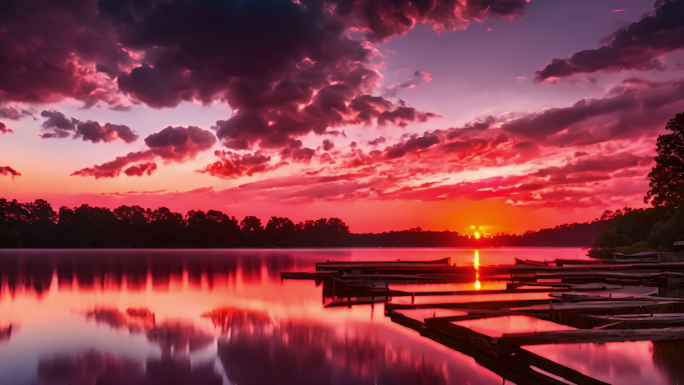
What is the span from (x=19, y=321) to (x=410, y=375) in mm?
24153

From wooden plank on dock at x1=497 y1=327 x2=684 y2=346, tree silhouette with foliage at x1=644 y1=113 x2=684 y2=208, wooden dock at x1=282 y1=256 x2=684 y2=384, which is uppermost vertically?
tree silhouette with foliage at x1=644 y1=113 x2=684 y2=208

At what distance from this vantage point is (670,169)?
59031 millimetres

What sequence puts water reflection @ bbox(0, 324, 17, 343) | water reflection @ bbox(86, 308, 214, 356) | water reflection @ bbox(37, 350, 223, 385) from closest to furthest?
water reflection @ bbox(37, 350, 223, 385) < water reflection @ bbox(86, 308, 214, 356) < water reflection @ bbox(0, 324, 17, 343)

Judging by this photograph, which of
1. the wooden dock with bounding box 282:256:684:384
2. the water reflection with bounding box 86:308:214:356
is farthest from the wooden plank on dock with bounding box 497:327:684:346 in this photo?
A: the water reflection with bounding box 86:308:214:356

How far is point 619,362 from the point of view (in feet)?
56.2

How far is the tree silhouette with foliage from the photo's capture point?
58438 millimetres

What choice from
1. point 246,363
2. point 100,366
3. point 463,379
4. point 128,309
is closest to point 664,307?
point 463,379

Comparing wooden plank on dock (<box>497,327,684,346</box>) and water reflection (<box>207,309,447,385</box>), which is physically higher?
wooden plank on dock (<box>497,327,684,346</box>)

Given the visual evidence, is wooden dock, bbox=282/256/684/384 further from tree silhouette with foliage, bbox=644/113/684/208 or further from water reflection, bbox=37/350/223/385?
tree silhouette with foliage, bbox=644/113/684/208

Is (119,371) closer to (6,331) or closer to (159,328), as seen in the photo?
(159,328)

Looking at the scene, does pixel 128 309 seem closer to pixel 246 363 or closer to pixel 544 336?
pixel 246 363

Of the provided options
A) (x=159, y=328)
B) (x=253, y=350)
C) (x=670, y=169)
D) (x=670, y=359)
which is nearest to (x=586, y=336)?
(x=670, y=359)

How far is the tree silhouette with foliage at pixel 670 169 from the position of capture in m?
58.4

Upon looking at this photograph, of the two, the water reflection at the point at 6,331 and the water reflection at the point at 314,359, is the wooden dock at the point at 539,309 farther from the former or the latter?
the water reflection at the point at 6,331
